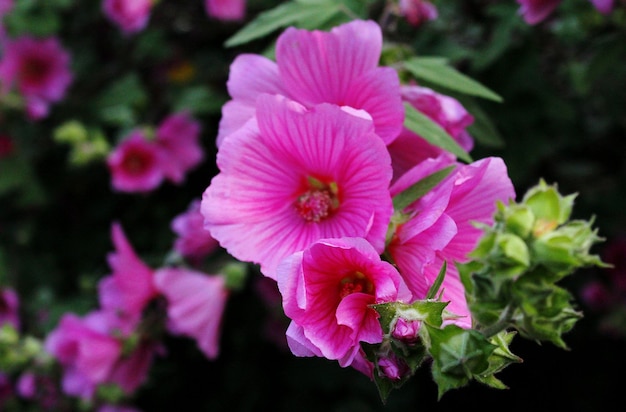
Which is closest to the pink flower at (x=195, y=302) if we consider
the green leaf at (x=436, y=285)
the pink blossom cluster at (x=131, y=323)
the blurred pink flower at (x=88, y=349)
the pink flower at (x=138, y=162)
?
the pink blossom cluster at (x=131, y=323)

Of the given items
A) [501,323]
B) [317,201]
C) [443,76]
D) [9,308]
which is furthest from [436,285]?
[9,308]

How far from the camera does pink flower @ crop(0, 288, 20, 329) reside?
1720 millimetres

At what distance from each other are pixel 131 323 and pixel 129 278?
15 cm

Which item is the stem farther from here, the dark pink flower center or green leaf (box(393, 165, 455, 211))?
the dark pink flower center

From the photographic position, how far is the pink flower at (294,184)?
78cm

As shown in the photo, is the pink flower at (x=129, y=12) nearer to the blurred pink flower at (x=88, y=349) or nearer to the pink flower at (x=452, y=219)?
the blurred pink flower at (x=88, y=349)

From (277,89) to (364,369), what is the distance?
346mm

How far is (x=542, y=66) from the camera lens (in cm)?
173

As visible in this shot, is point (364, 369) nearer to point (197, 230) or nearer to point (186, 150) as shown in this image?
point (197, 230)

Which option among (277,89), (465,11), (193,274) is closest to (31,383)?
(193,274)

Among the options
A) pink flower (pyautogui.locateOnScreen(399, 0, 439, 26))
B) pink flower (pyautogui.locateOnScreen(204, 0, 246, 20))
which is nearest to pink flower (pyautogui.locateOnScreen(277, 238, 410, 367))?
pink flower (pyautogui.locateOnScreen(399, 0, 439, 26))

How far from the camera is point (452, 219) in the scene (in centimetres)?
76

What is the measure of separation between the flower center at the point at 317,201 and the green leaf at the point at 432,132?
0.38ft

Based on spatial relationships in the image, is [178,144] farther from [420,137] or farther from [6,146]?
[420,137]
